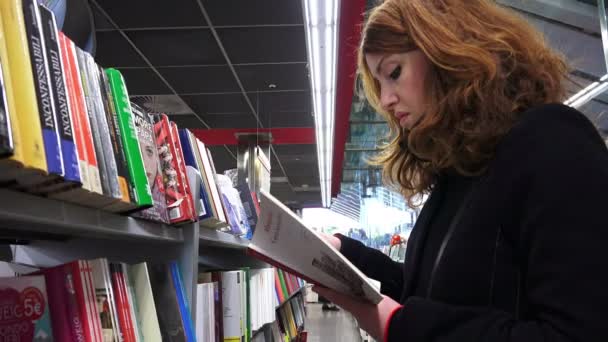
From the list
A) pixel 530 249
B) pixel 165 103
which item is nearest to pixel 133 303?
pixel 530 249

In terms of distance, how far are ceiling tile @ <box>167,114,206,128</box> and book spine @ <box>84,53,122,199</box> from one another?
569 cm

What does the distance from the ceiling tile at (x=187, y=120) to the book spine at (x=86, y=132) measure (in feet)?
18.9

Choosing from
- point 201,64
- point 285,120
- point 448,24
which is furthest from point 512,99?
point 285,120

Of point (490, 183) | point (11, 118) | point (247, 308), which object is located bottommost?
point (247, 308)

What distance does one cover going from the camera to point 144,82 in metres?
5.23

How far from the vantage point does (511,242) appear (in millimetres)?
747

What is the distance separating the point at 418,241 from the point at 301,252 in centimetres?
25

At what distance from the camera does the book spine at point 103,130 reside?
0.82 m

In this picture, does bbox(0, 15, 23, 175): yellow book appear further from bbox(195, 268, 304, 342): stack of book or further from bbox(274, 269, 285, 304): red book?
bbox(274, 269, 285, 304): red book

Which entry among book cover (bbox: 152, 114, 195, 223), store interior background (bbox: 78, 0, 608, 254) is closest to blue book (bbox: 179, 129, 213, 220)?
book cover (bbox: 152, 114, 195, 223)

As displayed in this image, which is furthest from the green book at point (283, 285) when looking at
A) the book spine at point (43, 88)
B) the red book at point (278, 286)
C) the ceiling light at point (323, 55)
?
the book spine at point (43, 88)

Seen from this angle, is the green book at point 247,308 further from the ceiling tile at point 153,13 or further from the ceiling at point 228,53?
the ceiling tile at point 153,13

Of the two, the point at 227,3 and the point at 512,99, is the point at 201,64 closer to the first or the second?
the point at 227,3

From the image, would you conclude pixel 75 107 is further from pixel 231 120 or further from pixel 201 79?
pixel 231 120
